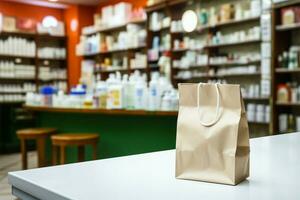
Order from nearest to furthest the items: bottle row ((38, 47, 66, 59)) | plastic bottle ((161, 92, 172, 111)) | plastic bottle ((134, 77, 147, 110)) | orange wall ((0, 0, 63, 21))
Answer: plastic bottle ((161, 92, 172, 111)) < plastic bottle ((134, 77, 147, 110)) < orange wall ((0, 0, 63, 21)) < bottle row ((38, 47, 66, 59))

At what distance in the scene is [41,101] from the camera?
18.0 ft

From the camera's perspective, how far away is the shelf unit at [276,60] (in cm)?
516

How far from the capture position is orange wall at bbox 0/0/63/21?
28.9 ft

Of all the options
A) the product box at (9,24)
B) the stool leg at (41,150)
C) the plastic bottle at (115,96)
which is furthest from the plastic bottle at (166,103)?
the product box at (9,24)

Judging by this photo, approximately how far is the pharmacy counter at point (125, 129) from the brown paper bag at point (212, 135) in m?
2.55

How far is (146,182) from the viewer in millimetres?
994

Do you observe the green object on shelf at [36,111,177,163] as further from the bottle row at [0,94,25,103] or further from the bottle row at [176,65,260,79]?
the bottle row at [0,94,25,103]

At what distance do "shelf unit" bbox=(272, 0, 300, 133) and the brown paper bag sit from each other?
4.41m

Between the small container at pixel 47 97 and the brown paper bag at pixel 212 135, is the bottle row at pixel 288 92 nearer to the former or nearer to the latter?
the small container at pixel 47 97

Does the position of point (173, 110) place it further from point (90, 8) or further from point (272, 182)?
point (90, 8)

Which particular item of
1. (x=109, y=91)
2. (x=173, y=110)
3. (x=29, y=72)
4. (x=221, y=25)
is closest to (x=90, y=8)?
(x=29, y=72)

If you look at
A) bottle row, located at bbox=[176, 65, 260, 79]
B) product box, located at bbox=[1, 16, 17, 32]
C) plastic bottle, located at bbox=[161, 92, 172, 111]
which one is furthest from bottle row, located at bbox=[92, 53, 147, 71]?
plastic bottle, located at bbox=[161, 92, 172, 111]

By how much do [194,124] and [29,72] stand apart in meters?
8.20

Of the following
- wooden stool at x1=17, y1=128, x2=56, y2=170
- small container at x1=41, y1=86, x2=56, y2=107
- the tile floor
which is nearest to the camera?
the tile floor
